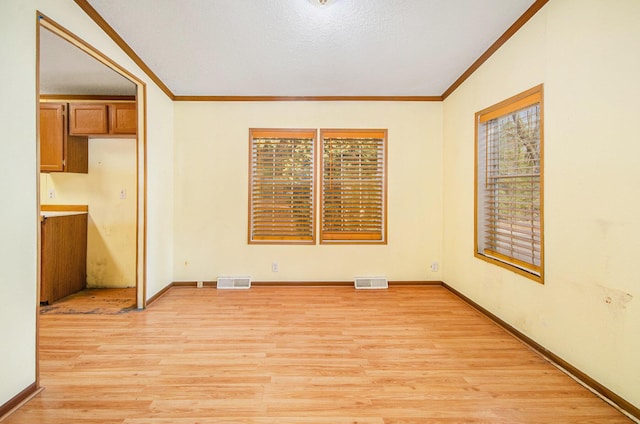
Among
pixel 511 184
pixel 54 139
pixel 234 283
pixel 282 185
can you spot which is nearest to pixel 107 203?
pixel 54 139

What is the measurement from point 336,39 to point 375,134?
172cm

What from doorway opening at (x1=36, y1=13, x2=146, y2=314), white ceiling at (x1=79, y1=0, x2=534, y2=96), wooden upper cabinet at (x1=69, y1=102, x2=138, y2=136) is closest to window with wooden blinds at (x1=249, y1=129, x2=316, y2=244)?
white ceiling at (x1=79, y1=0, x2=534, y2=96)

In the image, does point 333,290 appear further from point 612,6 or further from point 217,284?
point 612,6

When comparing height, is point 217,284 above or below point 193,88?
below

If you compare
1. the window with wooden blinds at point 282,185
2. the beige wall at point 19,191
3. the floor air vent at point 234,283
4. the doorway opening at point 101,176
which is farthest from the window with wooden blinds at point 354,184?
the beige wall at point 19,191

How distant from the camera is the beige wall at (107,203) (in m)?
4.27

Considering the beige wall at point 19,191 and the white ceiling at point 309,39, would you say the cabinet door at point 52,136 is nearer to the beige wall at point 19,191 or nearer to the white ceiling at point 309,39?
the white ceiling at point 309,39

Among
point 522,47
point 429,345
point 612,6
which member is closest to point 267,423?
point 429,345

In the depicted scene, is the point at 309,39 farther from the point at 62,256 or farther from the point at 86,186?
the point at 62,256

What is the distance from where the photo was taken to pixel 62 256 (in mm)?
3838

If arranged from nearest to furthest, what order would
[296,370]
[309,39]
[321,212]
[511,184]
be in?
[296,370] → [309,39] → [511,184] → [321,212]

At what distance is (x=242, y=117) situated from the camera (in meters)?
4.33

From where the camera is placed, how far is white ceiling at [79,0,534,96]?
7.97 feet

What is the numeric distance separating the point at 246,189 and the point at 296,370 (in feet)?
8.91
